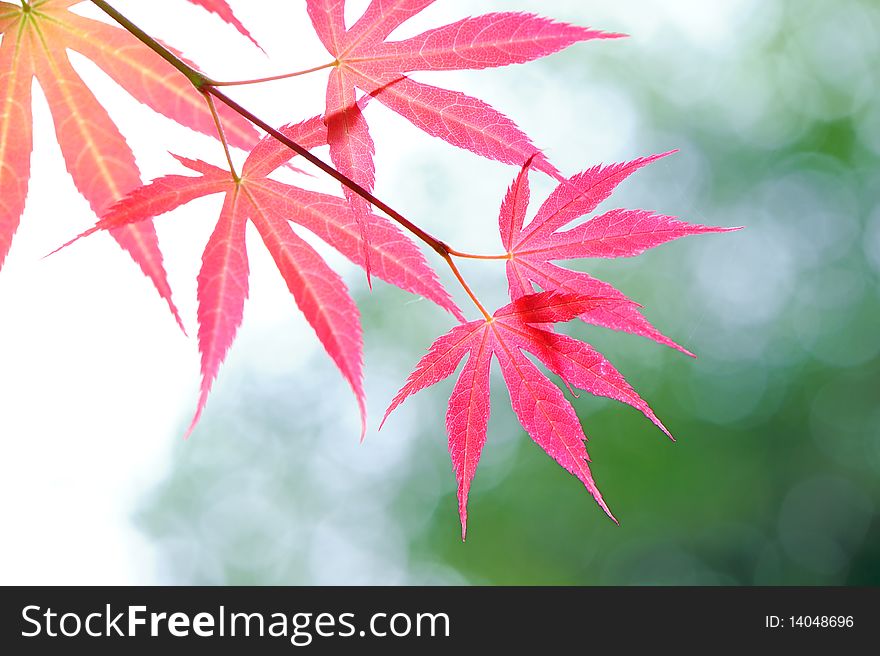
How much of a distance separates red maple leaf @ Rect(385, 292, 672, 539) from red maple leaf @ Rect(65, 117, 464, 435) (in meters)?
0.04

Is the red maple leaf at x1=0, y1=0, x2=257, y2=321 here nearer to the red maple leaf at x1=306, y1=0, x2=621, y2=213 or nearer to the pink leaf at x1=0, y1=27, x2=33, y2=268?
the pink leaf at x1=0, y1=27, x2=33, y2=268

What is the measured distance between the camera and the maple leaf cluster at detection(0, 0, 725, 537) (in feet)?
1.44

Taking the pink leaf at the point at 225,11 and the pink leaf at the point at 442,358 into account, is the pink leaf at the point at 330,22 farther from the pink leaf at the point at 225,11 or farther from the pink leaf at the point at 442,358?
the pink leaf at the point at 442,358

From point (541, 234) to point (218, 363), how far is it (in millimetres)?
232

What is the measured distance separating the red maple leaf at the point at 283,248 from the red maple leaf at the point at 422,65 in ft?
0.14

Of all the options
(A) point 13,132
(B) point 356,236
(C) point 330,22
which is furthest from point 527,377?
(A) point 13,132

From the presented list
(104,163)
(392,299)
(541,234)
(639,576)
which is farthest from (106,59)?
(639,576)

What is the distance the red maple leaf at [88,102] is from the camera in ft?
1.63

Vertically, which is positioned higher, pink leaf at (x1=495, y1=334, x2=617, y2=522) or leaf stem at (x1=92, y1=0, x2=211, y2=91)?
leaf stem at (x1=92, y1=0, x2=211, y2=91)

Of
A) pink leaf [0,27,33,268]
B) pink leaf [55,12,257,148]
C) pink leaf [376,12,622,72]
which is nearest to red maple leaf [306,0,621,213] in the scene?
pink leaf [376,12,622,72]

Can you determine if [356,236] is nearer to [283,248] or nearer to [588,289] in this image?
[283,248]

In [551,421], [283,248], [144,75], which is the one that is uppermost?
[144,75]

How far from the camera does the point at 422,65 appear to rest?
17.2 inches

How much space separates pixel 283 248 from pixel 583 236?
206 millimetres
